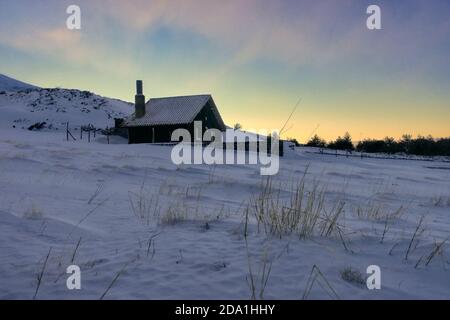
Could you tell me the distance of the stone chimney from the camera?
29.8 metres

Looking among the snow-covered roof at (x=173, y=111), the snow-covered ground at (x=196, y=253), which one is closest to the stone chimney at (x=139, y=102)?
the snow-covered roof at (x=173, y=111)

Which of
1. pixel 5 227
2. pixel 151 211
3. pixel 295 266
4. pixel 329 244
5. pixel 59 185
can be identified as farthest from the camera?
pixel 59 185

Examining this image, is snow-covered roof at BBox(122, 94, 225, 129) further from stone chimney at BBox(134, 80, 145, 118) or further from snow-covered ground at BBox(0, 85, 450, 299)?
snow-covered ground at BBox(0, 85, 450, 299)

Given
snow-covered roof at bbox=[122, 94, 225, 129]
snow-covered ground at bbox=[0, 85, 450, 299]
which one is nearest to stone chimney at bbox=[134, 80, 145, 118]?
snow-covered roof at bbox=[122, 94, 225, 129]

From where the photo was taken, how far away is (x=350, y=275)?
2.63 meters

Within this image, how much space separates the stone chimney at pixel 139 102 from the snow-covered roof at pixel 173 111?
0.35 m

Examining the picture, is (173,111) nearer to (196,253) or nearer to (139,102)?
(139,102)

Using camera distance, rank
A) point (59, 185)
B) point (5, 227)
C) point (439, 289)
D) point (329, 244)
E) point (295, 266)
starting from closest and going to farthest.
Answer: point (439, 289) → point (295, 266) → point (329, 244) → point (5, 227) → point (59, 185)

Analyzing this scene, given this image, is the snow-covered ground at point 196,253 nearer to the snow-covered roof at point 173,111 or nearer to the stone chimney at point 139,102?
the snow-covered roof at point 173,111
